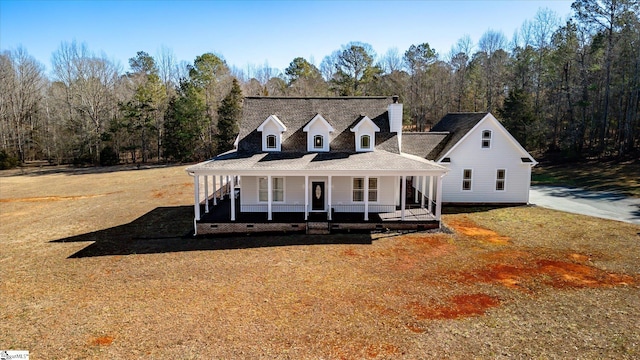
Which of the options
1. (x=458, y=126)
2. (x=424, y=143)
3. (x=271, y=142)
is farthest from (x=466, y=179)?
(x=271, y=142)

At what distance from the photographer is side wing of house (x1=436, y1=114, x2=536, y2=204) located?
76.3 feet

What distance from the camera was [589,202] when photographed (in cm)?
2373

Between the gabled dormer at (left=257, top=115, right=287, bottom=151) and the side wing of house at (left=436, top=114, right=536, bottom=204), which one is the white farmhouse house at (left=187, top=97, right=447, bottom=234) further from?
the side wing of house at (left=436, top=114, right=536, bottom=204)

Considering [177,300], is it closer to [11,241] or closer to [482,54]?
[11,241]

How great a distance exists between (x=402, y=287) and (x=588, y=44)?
48.9 meters

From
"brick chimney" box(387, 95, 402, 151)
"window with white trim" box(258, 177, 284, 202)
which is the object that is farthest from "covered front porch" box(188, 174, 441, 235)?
"brick chimney" box(387, 95, 402, 151)

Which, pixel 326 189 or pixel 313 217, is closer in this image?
pixel 313 217

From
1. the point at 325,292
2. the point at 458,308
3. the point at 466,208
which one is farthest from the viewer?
the point at 466,208

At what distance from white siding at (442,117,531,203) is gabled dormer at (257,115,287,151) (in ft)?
37.3

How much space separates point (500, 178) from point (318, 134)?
A: 42.0ft

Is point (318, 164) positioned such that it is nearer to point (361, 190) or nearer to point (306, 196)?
point (306, 196)

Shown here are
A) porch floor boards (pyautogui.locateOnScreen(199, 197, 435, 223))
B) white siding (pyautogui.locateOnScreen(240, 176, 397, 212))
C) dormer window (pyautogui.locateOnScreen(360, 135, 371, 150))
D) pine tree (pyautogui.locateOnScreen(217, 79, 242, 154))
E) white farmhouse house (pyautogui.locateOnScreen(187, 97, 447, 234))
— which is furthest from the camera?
pine tree (pyautogui.locateOnScreen(217, 79, 242, 154))

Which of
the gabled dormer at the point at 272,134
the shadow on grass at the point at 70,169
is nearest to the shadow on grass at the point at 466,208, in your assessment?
the gabled dormer at the point at 272,134

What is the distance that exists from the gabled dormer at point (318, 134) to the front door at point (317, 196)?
7.38ft
